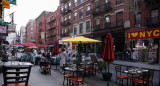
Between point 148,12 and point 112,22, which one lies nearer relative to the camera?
point 148,12

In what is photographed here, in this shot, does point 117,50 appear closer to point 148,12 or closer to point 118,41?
point 118,41

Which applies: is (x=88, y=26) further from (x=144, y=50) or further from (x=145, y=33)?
(x=145, y=33)

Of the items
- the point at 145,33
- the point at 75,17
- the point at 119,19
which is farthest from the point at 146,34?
the point at 75,17

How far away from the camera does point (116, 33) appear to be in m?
21.7

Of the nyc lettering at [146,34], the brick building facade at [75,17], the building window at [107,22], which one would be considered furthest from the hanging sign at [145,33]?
the brick building facade at [75,17]

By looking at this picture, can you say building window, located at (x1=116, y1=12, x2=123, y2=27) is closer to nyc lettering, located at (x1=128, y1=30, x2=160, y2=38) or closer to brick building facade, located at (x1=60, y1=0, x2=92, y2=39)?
brick building facade, located at (x1=60, y1=0, x2=92, y2=39)

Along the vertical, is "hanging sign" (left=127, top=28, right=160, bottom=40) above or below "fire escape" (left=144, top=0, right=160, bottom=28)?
below

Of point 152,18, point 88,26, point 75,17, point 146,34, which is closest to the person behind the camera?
point 146,34

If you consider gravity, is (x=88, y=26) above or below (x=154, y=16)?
above

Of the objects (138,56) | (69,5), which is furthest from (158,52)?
(69,5)

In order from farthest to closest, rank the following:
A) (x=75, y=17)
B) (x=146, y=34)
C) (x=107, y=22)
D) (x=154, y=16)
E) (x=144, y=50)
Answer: (x=75, y=17) → (x=107, y=22) → (x=144, y=50) → (x=154, y=16) → (x=146, y=34)

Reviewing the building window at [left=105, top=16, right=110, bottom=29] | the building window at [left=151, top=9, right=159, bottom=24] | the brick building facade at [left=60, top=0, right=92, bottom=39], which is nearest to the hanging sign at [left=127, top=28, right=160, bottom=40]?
the building window at [left=151, top=9, right=159, bottom=24]

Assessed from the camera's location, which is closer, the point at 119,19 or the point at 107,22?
the point at 119,19

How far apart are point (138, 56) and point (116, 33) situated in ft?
17.1
